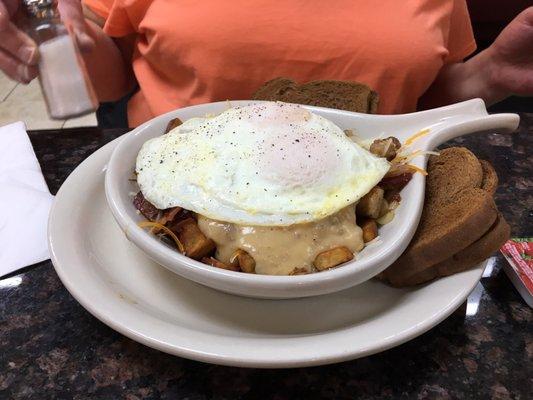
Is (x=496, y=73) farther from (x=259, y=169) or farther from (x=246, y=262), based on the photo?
(x=246, y=262)

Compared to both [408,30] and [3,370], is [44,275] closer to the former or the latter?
[3,370]

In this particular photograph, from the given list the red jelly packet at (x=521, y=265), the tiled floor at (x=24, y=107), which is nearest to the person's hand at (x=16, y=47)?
the red jelly packet at (x=521, y=265)

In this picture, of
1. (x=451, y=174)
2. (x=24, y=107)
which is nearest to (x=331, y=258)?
(x=451, y=174)

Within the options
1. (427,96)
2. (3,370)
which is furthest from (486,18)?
(3,370)

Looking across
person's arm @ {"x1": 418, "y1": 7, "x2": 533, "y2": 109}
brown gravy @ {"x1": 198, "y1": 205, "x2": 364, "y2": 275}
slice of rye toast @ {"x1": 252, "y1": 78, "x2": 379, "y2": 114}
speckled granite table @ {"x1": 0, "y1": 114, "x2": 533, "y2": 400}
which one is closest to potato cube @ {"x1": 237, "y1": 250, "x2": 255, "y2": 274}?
brown gravy @ {"x1": 198, "y1": 205, "x2": 364, "y2": 275}

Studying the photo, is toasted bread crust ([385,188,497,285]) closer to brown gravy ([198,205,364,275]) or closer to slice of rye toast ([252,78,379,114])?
brown gravy ([198,205,364,275])
